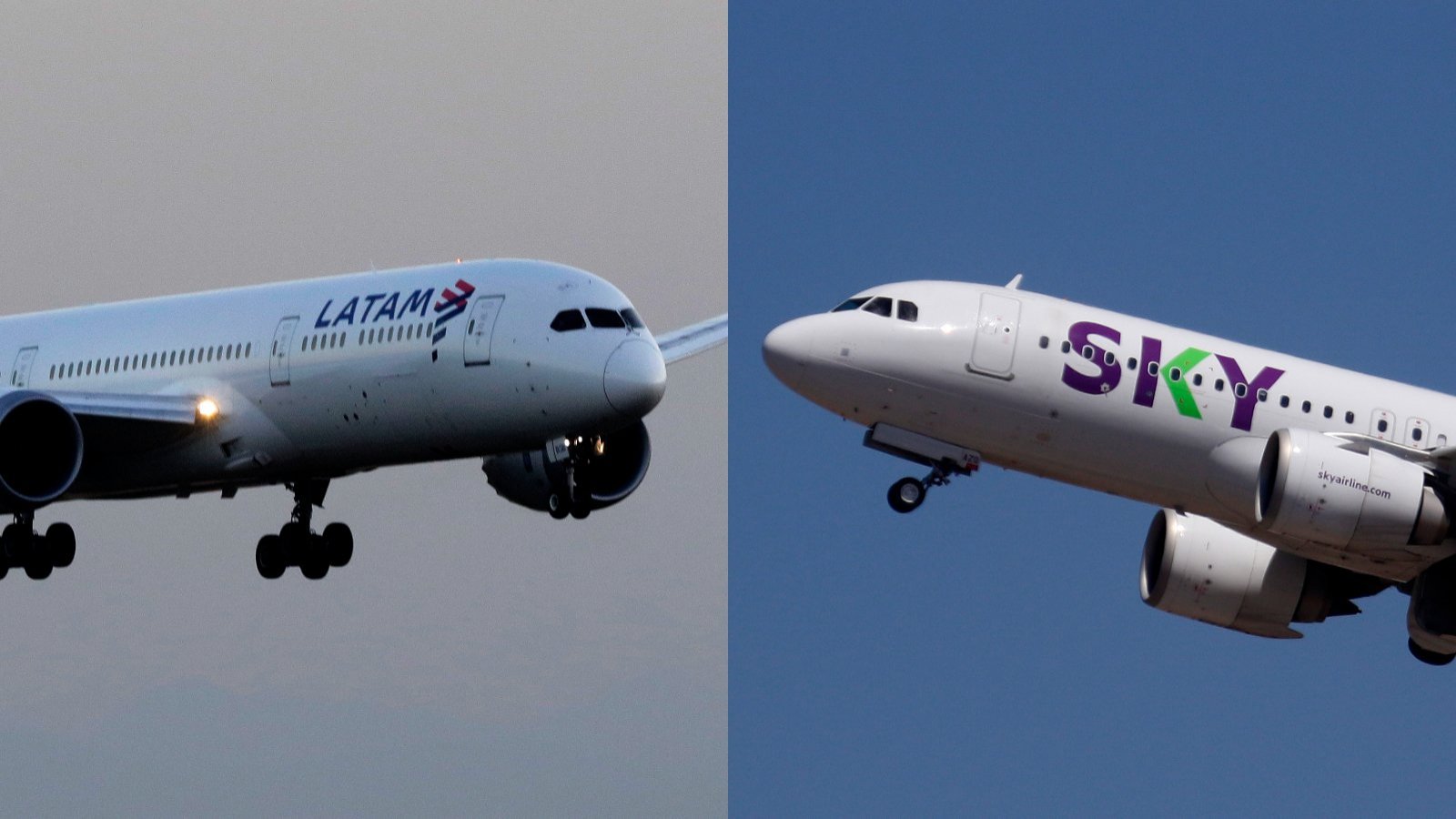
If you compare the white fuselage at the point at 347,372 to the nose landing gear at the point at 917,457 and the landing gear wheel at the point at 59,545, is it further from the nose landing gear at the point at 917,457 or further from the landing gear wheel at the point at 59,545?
the nose landing gear at the point at 917,457

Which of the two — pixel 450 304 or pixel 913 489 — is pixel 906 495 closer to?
pixel 913 489

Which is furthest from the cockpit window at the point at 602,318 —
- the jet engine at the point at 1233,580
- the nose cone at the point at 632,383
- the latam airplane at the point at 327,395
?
the jet engine at the point at 1233,580

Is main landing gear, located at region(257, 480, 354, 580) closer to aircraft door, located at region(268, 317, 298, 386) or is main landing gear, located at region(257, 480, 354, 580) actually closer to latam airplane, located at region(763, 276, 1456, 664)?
aircraft door, located at region(268, 317, 298, 386)

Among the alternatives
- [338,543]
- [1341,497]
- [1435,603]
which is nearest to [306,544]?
[338,543]

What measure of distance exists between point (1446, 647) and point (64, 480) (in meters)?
25.3

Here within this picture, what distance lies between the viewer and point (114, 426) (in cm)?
7181

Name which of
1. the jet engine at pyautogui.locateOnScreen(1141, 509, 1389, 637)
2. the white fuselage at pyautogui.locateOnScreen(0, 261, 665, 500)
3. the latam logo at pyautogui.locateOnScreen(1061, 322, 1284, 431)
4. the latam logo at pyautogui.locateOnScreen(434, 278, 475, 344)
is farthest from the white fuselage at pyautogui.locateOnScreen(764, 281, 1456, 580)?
the latam logo at pyautogui.locateOnScreen(434, 278, 475, 344)

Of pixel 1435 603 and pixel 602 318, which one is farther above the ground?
pixel 602 318

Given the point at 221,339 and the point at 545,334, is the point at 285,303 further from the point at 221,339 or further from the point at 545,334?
the point at 545,334

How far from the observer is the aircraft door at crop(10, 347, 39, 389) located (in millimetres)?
75625

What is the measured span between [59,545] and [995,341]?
59.4ft

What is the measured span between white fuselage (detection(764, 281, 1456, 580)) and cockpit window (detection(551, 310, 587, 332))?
3709 mm

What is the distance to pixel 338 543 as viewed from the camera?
7544cm

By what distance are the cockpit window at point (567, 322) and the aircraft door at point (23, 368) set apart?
12626mm
